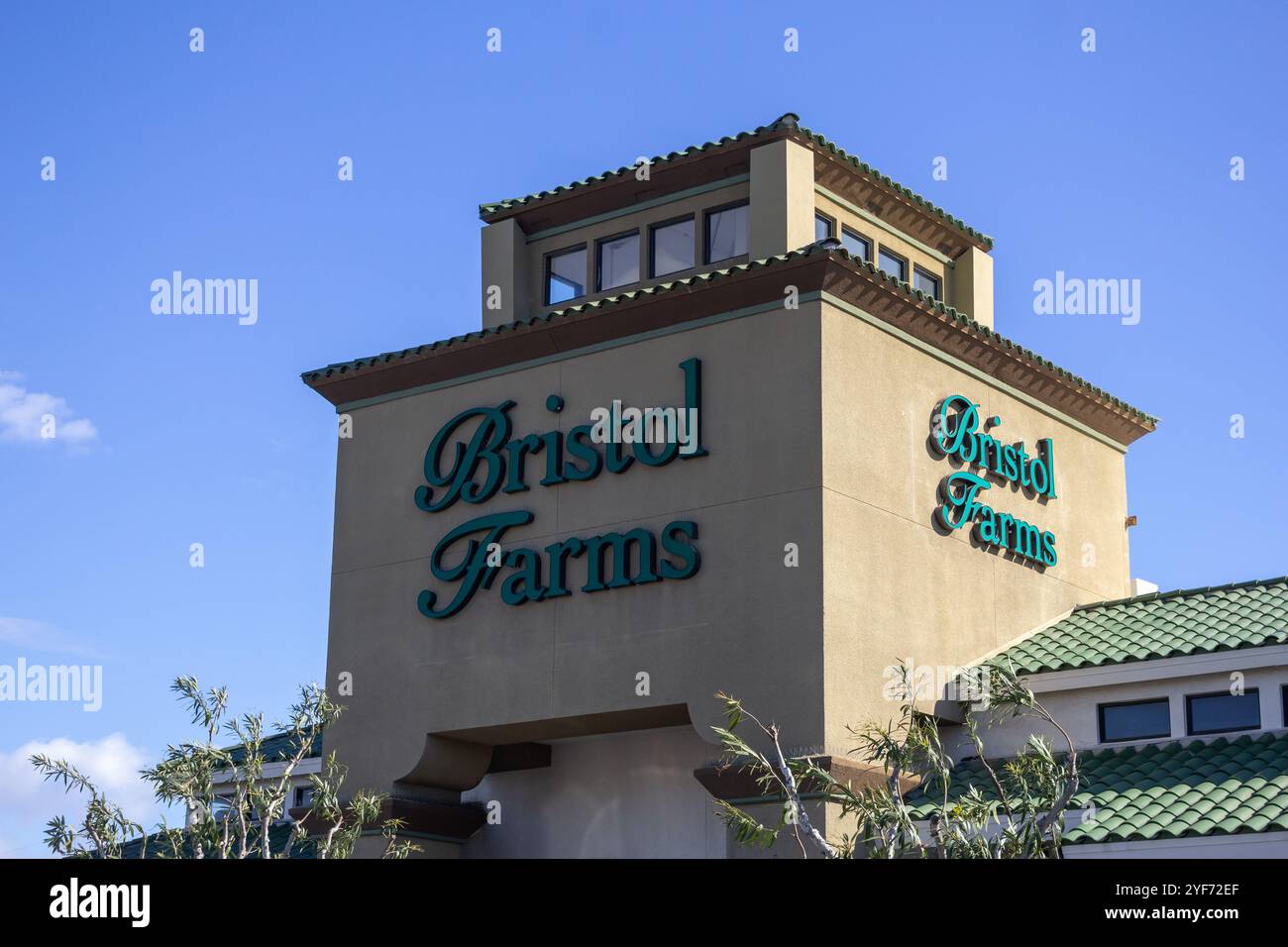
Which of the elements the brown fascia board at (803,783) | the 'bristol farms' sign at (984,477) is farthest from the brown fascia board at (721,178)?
the brown fascia board at (803,783)

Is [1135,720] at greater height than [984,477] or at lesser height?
lesser

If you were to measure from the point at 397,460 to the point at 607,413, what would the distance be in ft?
13.0

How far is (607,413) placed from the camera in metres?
23.8

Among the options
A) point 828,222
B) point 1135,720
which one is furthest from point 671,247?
point 1135,720

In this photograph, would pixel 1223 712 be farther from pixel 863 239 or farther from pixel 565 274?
pixel 565 274

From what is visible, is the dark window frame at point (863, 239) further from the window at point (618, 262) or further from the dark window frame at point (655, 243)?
the window at point (618, 262)

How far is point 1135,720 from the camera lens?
73.5 feet

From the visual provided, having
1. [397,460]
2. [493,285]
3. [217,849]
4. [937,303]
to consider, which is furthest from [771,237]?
[217,849]

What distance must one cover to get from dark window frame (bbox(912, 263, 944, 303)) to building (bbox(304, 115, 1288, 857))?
15cm

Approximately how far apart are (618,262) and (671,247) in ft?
3.05

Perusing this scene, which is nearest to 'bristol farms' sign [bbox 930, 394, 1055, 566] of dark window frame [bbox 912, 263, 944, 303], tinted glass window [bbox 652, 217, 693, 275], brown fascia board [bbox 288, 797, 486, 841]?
dark window frame [bbox 912, 263, 944, 303]

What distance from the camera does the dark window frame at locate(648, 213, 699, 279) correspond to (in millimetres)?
25406

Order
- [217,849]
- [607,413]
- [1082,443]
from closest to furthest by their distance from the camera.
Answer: [217,849] → [607,413] → [1082,443]

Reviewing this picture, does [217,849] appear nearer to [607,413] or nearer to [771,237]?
[607,413]
